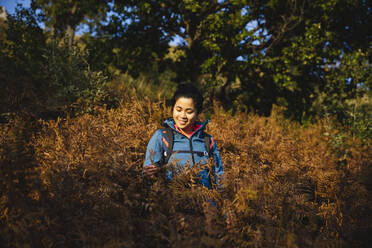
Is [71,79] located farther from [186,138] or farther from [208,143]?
[208,143]

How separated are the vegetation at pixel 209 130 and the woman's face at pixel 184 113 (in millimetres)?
671

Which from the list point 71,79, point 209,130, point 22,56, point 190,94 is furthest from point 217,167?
point 22,56

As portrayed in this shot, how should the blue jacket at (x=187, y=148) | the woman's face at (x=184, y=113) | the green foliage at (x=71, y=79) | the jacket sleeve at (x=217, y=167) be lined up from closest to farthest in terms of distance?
the jacket sleeve at (x=217, y=167)
the blue jacket at (x=187, y=148)
the woman's face at (x=184, y=113)
the green foliage at (x=71, y=79)

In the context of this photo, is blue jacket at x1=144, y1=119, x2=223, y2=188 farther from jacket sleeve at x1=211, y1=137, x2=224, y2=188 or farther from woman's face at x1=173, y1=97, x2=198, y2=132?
woman's face at x1=173, y1=97, x2=198, y2=132

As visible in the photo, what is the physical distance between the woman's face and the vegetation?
67 cm

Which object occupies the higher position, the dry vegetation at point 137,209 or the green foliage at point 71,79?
the green foliage at point 71,79

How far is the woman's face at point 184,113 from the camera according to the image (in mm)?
2676

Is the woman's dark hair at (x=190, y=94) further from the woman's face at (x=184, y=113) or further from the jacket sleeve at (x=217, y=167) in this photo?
the jacket sleeve at (x=217, y=167)

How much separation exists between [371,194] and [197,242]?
127 inches

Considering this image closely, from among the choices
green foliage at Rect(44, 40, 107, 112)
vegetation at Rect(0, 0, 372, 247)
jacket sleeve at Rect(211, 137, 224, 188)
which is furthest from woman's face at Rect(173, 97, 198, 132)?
green foliage at Rect(44, 40, 107, 112)

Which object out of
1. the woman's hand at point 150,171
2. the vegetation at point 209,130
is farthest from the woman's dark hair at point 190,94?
the woman's hand at point 150,171

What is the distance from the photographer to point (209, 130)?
14.4ft

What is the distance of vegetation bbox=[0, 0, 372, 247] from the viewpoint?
5.54 ft

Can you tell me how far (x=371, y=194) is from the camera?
10.8ft
